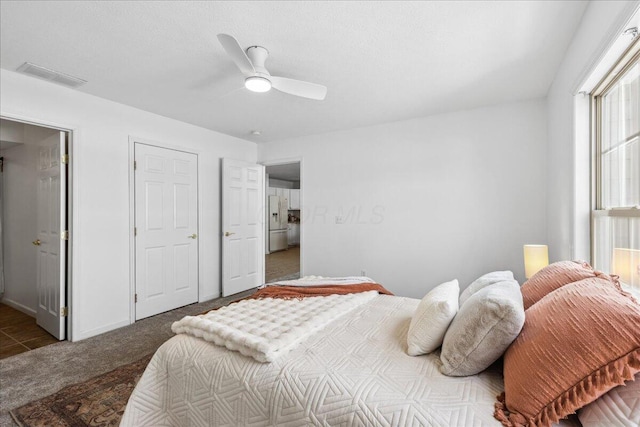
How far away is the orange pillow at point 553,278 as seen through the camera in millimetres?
1410

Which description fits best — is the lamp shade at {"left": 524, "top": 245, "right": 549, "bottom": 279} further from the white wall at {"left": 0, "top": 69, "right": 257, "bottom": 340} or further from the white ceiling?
the white wall at {"left": 0, "top": 69, "right": 257, "bottom": 340}

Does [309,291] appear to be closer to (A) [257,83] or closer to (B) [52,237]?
(A) [257,83]

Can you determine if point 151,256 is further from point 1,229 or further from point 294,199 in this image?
point 294,199

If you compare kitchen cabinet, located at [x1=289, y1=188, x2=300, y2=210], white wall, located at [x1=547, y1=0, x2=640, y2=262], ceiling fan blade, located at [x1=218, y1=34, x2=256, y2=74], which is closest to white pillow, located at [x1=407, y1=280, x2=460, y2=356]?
white wall, located at [x1=547, y1=0, x2=640, y2=262]

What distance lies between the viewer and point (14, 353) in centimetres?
272

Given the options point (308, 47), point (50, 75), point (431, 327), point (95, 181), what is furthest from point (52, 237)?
point (431, 327)

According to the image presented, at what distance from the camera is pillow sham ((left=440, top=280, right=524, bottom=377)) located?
3.61 ft

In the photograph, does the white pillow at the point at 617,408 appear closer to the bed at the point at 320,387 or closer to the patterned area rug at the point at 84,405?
the bed at the point at 320,387

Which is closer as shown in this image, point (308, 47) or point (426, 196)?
point (308, 47)

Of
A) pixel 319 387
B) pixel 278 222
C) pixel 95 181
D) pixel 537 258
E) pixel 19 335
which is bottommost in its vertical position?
pixel 19 335

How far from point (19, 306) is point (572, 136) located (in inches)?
248

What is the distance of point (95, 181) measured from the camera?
3.11 meters

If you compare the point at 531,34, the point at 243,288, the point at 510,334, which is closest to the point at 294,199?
the point at 243,288

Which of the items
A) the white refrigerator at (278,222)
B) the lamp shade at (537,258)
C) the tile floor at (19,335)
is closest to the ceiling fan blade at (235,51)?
the lamp shade at (537,258)
